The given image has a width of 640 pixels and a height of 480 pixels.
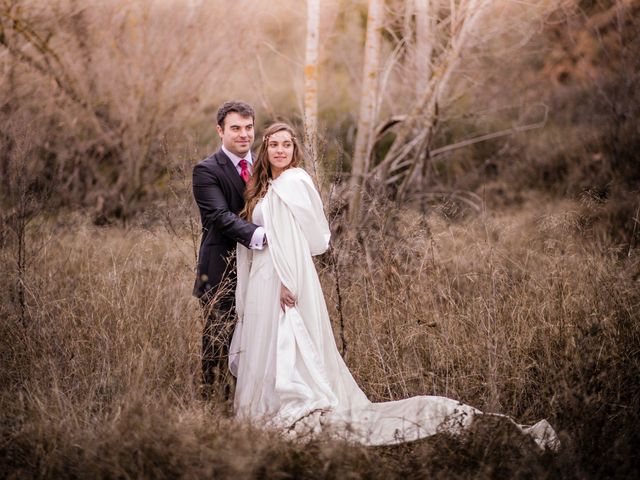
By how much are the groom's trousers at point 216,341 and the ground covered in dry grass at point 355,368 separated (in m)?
0.11

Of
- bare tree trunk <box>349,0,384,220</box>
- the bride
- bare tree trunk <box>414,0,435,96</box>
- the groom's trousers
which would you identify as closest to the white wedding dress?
the bride

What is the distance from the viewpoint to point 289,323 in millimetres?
3803

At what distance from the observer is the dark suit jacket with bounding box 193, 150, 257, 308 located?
157 inches

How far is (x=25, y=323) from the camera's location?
457 cm

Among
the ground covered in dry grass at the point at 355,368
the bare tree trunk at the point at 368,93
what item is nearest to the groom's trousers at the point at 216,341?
the ground covered in dry grass at the point at 355,368

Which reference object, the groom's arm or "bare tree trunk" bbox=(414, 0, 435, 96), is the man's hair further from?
"bare tree trunk" bbox=(414, 0, 435, 96)

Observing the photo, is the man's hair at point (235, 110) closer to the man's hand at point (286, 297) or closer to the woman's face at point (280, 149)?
the woman's face at point (280, 149)

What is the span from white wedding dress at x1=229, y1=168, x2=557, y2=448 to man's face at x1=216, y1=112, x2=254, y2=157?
457mm

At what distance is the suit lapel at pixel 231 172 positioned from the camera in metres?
4.12

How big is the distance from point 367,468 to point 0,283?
12.1 ft

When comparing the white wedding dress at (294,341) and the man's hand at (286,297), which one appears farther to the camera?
the man's hand at (286,297)

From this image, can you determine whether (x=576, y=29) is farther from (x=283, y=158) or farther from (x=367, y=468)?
(x=367, y=468)

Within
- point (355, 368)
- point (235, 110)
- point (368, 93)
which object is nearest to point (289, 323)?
point (355, 368)

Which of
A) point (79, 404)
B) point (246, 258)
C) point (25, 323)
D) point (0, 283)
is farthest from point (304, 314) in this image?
point (0, 283)
